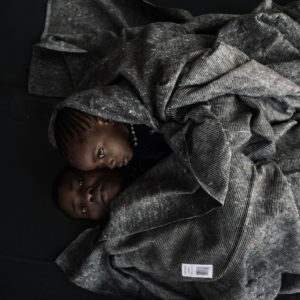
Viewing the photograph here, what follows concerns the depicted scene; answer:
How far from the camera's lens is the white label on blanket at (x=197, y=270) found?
3.21ft

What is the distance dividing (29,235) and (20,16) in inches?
24.1

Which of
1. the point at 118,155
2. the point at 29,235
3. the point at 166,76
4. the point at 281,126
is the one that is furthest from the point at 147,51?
the point at 29,235

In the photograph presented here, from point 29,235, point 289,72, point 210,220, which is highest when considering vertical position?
point 289,72

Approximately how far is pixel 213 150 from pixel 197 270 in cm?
28

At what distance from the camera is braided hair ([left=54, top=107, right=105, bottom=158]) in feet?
3.13

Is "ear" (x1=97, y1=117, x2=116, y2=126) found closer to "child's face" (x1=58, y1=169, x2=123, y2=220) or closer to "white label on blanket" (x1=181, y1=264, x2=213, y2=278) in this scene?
"child's face" (x1=58, y1=169, x2=123, y2=220)

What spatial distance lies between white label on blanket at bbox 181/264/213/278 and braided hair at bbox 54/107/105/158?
0.36m

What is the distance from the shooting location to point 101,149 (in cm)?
95

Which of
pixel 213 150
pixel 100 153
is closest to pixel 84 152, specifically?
pixel 100 153

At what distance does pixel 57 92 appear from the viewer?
123 centimetres

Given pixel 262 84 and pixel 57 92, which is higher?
pixel 262 84

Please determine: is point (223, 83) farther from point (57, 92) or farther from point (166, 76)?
point (57, 92)

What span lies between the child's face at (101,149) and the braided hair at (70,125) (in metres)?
0.01

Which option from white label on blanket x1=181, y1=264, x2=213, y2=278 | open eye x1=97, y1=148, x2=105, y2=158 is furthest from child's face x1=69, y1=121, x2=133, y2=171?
white label on blanket x1=181, y1=264, x2=213, y2=278
